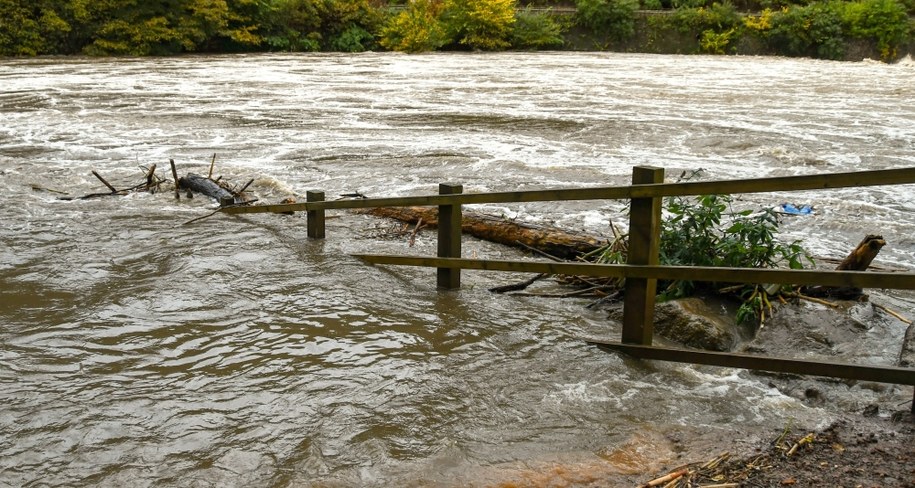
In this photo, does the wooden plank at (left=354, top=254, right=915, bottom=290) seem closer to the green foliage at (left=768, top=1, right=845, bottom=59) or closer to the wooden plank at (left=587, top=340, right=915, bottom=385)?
the wooden plank at (left=587, top=340, right=915, bottom=385)

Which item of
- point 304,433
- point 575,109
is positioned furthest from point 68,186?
point 575,109

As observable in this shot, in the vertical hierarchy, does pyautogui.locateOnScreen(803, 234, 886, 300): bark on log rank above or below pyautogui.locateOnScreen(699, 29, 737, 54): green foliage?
below

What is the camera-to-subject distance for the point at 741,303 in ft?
16.6

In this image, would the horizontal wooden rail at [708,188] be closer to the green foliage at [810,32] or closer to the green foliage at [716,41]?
the green foliage at [810,32]

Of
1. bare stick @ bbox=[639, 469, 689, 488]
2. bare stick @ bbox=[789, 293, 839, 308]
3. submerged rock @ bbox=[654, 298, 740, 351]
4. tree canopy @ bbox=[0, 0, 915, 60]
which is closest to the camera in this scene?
bare stick @ bbox=[639, 469, 689, 488]

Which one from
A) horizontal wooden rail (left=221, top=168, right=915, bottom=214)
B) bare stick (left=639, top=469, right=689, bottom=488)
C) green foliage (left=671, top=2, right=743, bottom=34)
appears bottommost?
bare stick (left=639, top=469, right=689, bottom=488)

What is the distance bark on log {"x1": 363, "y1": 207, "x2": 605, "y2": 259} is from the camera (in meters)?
6.34

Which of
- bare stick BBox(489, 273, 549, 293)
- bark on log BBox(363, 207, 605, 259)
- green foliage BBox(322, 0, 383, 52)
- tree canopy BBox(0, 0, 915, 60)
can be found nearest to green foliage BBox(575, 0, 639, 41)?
tree canopy BBox(0, 0, 915, 60)

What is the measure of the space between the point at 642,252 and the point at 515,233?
2519 mm

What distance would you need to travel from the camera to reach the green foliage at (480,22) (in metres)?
38.2

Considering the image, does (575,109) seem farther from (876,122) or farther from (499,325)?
(499,325)

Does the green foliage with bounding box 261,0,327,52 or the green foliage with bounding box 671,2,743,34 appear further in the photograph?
the green foliage with bounding box 261,0,327,52

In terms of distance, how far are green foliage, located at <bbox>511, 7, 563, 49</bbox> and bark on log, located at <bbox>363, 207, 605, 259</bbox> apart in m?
33.0

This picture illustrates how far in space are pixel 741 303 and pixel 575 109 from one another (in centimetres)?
1286
